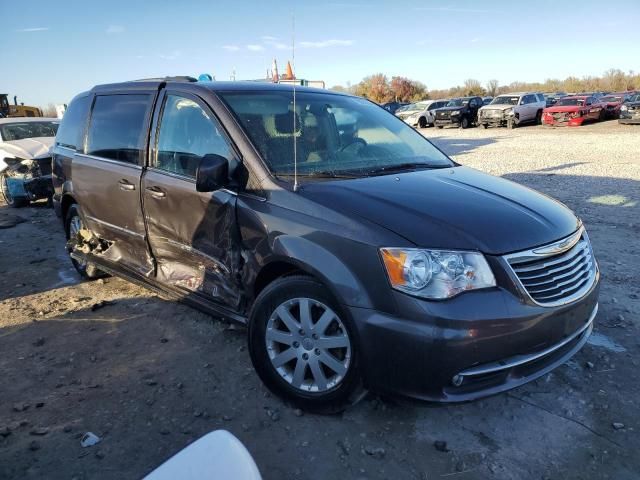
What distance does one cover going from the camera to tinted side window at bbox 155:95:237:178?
10.6 feet

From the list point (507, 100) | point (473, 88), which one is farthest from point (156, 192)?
point (473, 88)

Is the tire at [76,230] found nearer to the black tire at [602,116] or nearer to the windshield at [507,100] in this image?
the windshield at [507,100]

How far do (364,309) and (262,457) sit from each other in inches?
36.1

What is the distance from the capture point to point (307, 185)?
9.41ft

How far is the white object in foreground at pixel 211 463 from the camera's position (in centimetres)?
120

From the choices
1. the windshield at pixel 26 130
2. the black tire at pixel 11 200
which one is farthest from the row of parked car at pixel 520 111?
the black tire at pixel 11 200

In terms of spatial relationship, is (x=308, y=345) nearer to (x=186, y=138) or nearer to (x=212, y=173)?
(x=212, y=173)

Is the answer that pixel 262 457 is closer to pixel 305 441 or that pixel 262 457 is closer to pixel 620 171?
pixel 305 441

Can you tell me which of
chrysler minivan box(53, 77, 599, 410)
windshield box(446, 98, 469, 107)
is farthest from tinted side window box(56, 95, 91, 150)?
windshield box(446, 98, 469, 107)

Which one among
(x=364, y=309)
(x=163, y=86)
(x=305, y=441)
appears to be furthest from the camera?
(x=163, y=86)

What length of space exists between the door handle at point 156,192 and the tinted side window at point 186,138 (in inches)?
6.5

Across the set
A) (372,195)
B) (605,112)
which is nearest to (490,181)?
(372,195)

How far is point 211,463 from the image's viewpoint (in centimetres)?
124

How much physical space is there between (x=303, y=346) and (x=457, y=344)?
0.87 metres
